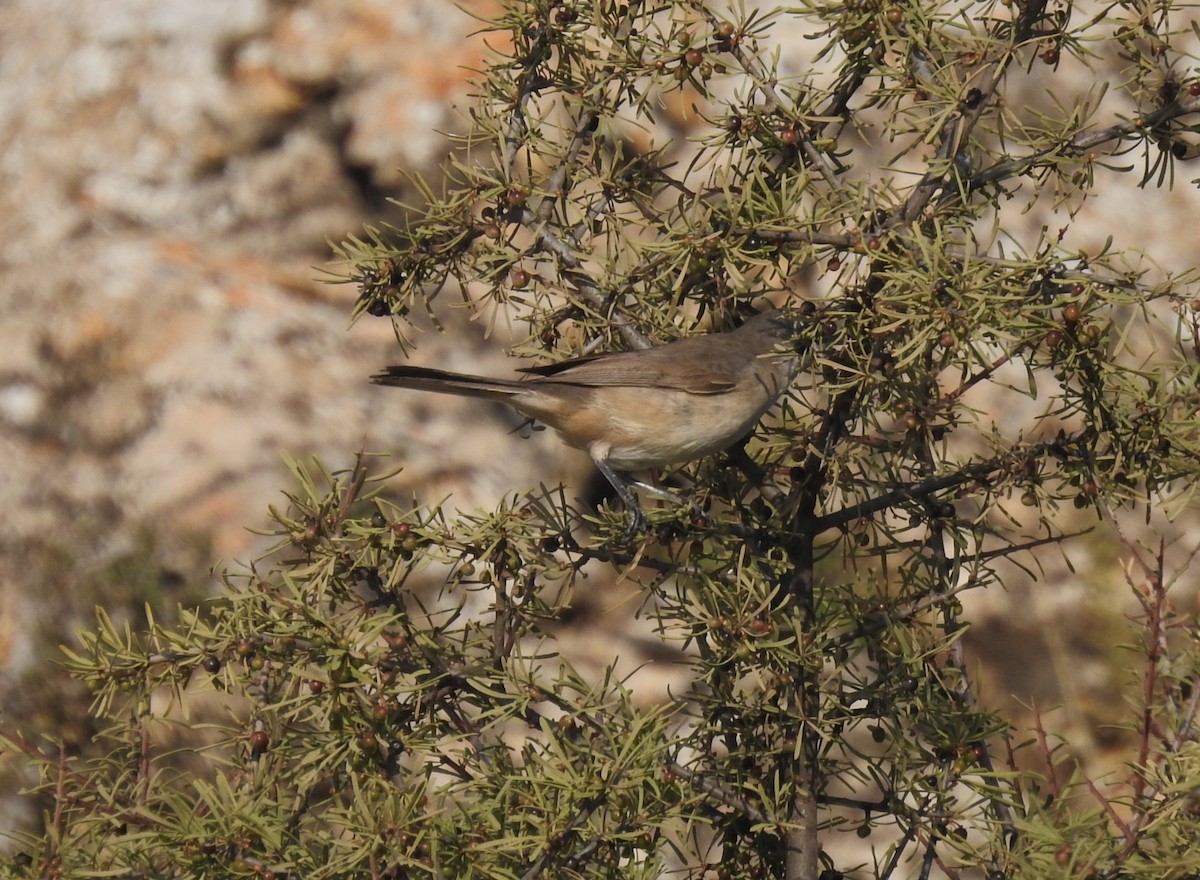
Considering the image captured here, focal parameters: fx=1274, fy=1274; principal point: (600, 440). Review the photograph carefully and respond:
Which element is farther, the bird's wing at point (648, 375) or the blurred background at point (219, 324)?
the blurred background at point (219, 324)

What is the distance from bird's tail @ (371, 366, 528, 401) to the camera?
3090mm

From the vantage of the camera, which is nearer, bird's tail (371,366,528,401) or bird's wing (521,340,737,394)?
bird's tail (371,366,528,401)

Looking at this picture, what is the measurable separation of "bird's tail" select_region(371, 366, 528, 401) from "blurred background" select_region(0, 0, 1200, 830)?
2.03 m

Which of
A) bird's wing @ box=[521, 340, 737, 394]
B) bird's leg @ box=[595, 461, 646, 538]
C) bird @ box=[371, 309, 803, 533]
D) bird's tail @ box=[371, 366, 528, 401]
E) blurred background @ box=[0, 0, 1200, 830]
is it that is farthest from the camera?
blurred background @ box=[0, 0, 1200, 830]

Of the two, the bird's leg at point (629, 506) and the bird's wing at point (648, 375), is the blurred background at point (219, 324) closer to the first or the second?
the bird's leg at point (629, 506)

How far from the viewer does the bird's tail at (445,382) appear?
309 cm

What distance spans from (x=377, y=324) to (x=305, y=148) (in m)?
1.11

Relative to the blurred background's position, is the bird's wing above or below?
below

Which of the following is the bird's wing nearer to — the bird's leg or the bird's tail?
the bird's tail

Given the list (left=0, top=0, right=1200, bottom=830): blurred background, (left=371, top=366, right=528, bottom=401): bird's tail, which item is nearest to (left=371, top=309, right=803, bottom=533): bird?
(left=371, top=366, right=528, bottom=401): bird's tail

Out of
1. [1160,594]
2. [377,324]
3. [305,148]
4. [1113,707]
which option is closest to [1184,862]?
[1160,594]

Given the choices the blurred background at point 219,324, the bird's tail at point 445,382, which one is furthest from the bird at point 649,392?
the blurred background at point 219,324

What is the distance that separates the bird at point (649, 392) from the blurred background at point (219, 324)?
6.29 feet

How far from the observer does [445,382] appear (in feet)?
A: 10.9
